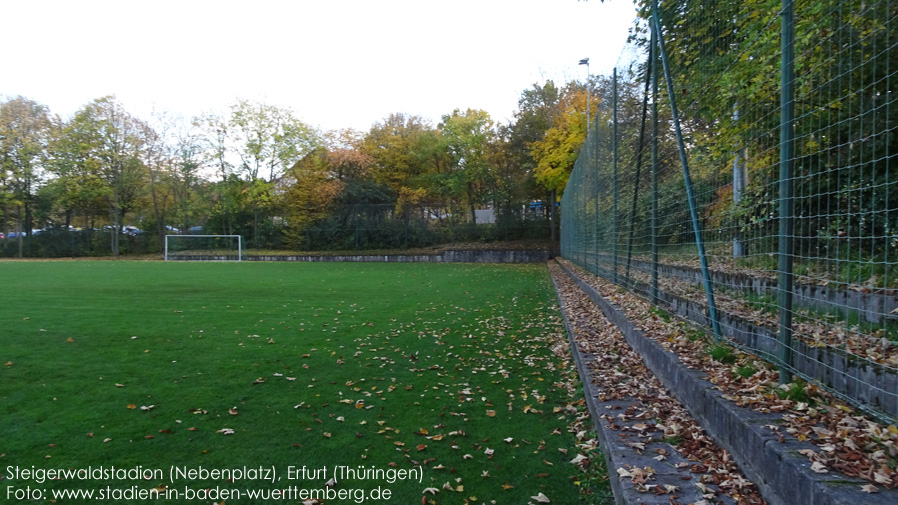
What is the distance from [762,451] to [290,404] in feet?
9.56

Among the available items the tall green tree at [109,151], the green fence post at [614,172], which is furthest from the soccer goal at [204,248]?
the green fence post at [614,172]

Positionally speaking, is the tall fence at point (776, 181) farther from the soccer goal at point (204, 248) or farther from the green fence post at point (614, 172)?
the soccer goal at point (204, 248)

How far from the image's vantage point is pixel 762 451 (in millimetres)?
1756

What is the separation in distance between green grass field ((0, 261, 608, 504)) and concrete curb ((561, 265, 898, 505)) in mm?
643

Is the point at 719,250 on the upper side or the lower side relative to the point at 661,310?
upper

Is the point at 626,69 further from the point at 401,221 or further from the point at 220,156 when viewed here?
the point at 220,156

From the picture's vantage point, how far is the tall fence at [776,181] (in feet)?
7.14

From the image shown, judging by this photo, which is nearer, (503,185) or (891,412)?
(891,412)

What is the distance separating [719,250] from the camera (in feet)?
12.8

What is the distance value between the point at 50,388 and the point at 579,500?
3999mm

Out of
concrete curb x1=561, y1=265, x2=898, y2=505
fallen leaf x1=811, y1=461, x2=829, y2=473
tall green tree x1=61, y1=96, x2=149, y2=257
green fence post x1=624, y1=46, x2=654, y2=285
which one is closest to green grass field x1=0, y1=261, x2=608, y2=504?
concrete curb x1=561, y1=265, x2=898, y2=505

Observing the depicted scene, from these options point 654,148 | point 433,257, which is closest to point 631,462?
point 654,148

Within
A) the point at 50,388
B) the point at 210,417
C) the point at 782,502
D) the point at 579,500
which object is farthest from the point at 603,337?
the point at 50,388

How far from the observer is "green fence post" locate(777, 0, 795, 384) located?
88.7 inches
